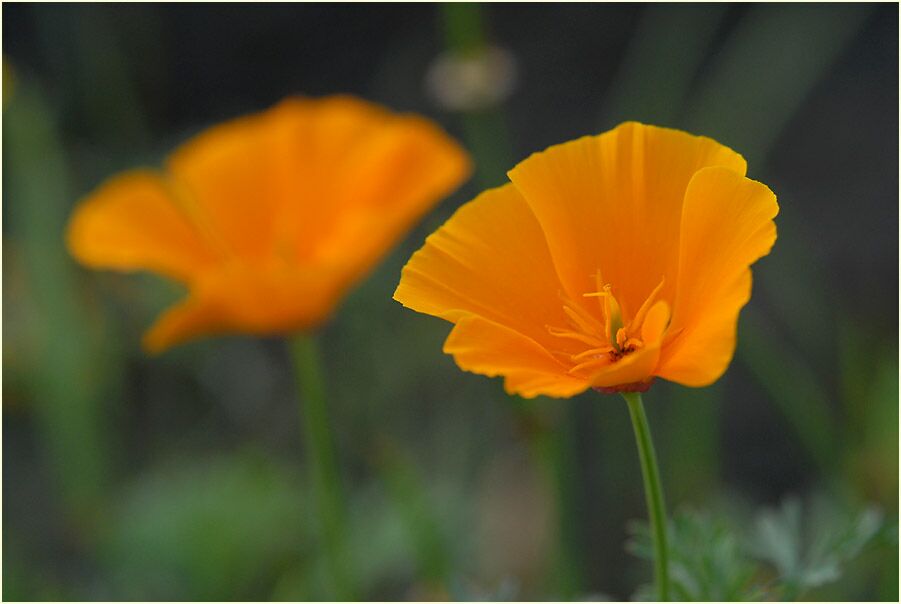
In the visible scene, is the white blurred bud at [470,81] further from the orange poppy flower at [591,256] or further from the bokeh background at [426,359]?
the orange poppy flower at [591,256]

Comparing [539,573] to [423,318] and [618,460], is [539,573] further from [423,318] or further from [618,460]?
[423,318]

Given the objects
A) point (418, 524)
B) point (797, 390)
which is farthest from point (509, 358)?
point (797, 390)

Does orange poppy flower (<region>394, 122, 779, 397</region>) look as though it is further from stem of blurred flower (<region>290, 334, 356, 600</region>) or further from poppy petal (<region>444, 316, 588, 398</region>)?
stem of blurred flower (<region>290, 334, 356, 600</region>)

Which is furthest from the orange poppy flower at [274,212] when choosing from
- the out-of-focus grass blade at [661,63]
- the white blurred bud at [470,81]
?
the out-of-focus grass blade at [661,63]

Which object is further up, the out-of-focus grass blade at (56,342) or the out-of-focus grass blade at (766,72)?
the out-of-focus grass blade at (766,72)

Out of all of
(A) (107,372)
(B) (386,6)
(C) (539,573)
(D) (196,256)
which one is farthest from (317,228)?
(B) (386,6)

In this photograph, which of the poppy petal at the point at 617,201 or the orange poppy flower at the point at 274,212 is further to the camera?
the orange poppy flower at the point at 274,212

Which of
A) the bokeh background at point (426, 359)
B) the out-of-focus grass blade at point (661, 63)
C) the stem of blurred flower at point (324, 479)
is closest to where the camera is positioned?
the stem of blurred flower at point (324, 479)
